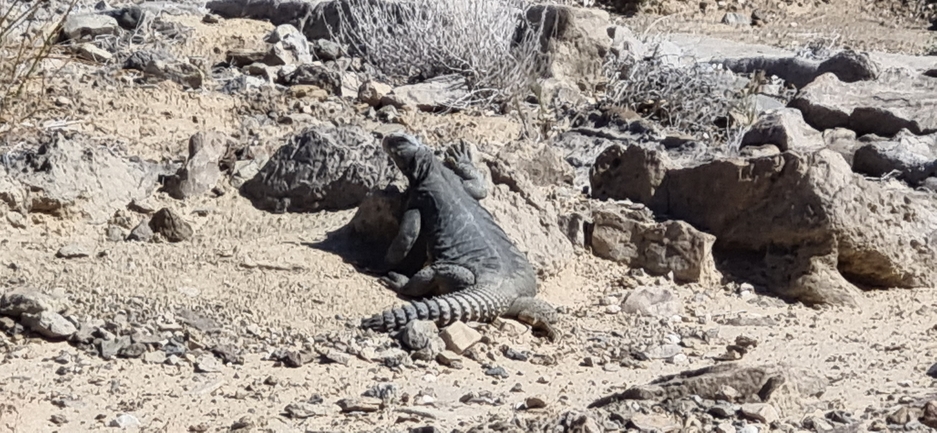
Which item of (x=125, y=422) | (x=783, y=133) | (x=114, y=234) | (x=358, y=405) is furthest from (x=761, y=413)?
(x=783, y=133)

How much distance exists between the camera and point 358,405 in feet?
17.3

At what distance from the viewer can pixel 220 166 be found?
8.16 meters

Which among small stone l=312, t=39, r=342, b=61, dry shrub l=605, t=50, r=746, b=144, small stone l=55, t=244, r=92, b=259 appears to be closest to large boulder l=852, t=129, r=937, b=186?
dry shrub l=605, t=50, r=746, b=144

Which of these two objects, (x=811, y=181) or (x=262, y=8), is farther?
(x=262, y=8)

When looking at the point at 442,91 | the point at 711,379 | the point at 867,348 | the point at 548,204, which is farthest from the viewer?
the point at 442,91

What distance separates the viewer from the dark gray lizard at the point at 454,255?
6332 millimetres

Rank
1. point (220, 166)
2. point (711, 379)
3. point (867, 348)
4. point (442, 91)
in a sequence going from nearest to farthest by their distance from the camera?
point (711, 379)
point (867, 348)
point (220, 166)
point (442, 91)

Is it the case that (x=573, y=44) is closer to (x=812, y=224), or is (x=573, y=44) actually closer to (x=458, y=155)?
(x=458, y=155)

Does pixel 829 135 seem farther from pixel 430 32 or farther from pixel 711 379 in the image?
pixel 711 379

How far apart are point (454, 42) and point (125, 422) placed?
642cm

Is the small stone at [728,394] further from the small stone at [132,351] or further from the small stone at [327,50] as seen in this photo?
the small stone at [327,50]

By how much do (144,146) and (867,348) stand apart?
4.47 meters

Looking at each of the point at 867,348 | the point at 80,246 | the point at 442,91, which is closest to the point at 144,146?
the point at 80,246

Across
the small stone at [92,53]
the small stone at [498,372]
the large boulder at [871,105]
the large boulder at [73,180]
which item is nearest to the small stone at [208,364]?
the small stone at [498,372]
